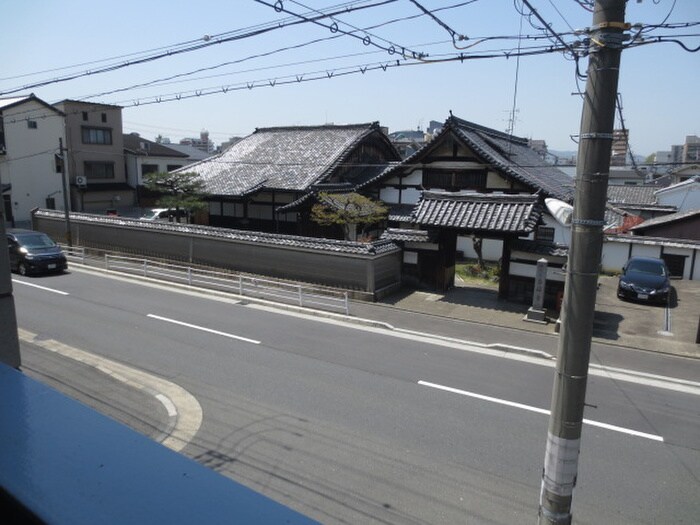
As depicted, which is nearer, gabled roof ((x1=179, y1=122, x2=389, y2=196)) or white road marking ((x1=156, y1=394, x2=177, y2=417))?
white road marking ((x1=156, y1=394, x2=177, y2=417))

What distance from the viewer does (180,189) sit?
2883 centimetres

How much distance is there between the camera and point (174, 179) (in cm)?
2886

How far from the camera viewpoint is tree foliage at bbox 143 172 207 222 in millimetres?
28344

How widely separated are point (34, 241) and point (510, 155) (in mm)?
24436

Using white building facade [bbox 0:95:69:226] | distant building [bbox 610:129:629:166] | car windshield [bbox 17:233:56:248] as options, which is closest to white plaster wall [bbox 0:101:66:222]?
white building facade [bbox 0:95:69:226]

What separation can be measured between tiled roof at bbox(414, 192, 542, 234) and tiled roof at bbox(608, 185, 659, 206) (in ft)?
97.4

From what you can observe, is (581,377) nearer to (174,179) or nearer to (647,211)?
(174,179)

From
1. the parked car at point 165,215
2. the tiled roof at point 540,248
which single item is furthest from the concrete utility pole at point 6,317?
the parked car at point 165,215

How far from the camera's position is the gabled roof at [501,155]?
21.7 m

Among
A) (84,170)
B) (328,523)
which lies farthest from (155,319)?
(84,170)

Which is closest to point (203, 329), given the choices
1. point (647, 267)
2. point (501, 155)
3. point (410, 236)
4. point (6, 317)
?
point (410, 236)

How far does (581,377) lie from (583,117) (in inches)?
92.1

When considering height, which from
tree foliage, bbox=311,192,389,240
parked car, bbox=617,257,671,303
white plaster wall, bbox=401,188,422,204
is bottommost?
parked car, bbox=617,257,671,303

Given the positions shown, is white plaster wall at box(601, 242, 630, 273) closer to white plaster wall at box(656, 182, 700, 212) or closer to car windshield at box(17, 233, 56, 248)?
white plaster wall at box(656, 182, 700, 212)
